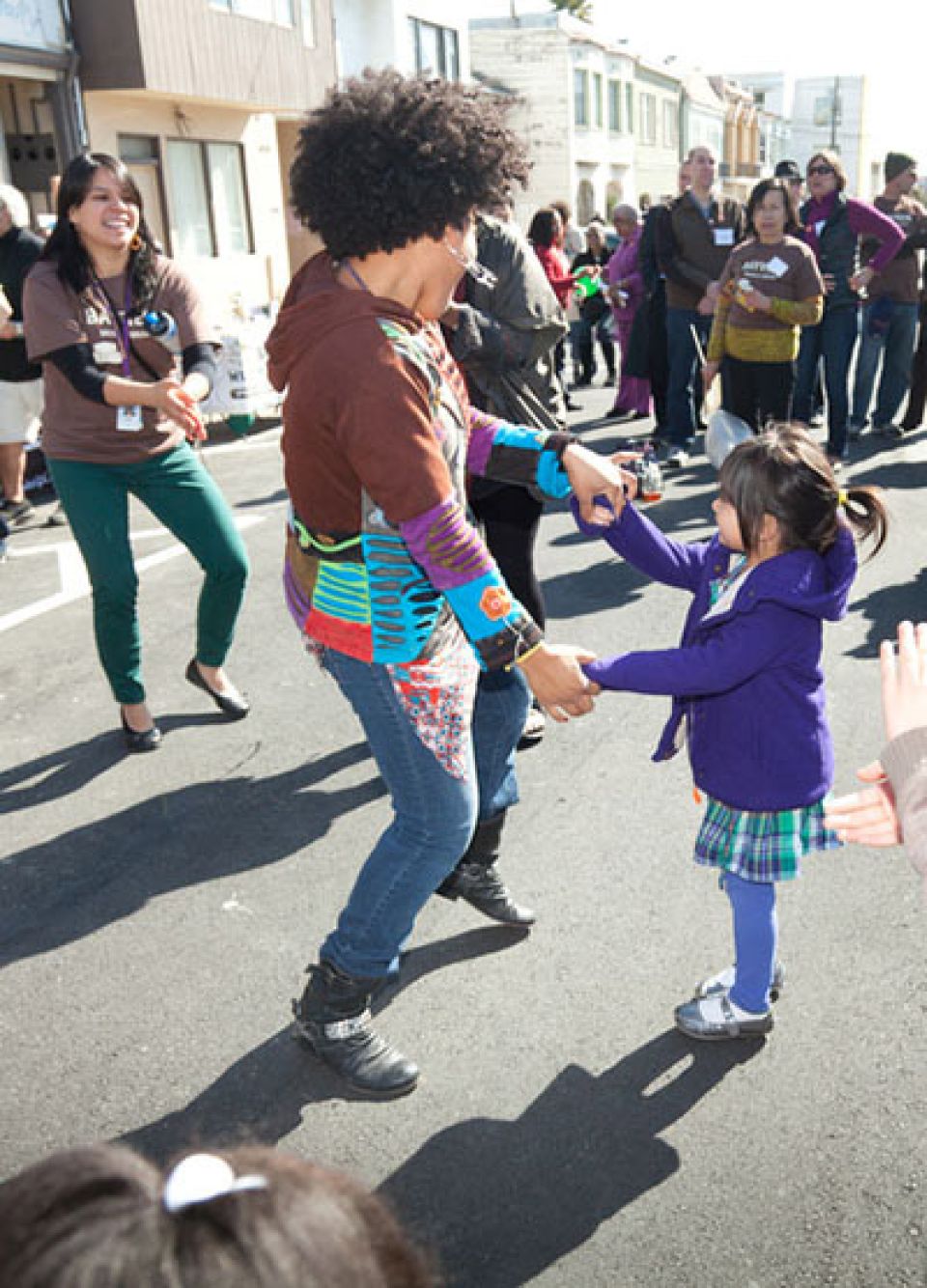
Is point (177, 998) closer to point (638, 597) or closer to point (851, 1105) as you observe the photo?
point (851, 1105)

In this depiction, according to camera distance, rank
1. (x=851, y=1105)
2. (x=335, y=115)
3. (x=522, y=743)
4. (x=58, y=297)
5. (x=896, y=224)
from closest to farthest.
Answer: (x=335, y=115)
(x=851, y=1105)
(x=58, y=297)
(x=522, y=743)
(x=896, y=224)

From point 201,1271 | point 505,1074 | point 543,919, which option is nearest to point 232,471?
point 543,919

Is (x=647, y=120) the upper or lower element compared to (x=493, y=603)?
upper

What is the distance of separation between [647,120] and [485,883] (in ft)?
195

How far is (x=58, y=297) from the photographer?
4.22 metres

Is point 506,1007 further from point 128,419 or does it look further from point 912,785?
point 128,419

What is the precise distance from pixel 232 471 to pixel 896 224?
5.77 m

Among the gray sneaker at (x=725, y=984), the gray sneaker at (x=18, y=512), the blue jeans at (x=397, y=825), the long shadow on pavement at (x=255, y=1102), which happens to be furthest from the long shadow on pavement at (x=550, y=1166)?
the gray sneaker at (x=18, y=512)

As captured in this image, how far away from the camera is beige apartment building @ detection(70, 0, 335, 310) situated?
16609 millimetres

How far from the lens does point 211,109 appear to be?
20.1 meters

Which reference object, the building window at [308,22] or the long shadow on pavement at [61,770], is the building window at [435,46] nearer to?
the building window at [308,22]

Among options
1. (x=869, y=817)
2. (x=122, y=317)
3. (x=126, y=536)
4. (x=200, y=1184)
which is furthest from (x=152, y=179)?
(x=200, y=1184)

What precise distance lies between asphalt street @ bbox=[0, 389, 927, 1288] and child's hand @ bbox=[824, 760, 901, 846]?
3.20 ft

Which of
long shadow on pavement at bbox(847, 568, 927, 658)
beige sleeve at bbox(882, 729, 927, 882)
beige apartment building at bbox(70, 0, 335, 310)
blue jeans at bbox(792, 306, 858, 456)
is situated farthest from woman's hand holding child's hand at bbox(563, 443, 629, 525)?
beige apartment building at bbox(70, 0, 335, 310)
